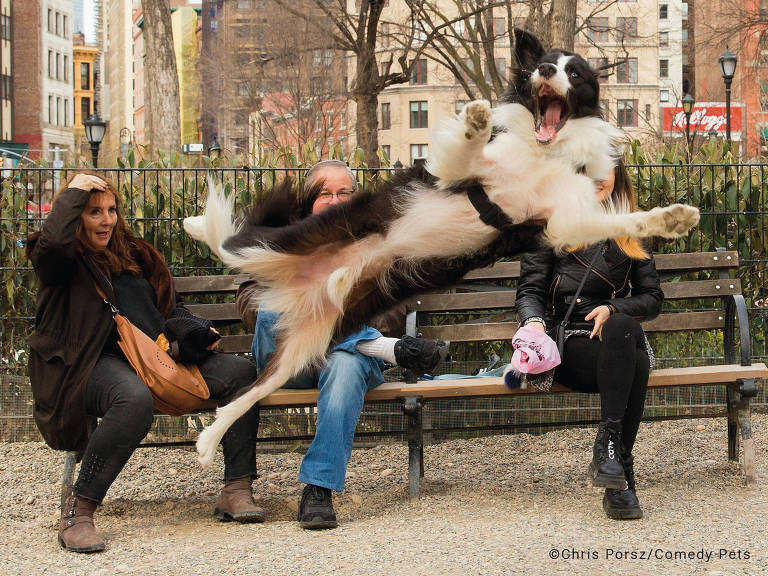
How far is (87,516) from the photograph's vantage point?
4000 millimetres

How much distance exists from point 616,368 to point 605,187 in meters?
0.87

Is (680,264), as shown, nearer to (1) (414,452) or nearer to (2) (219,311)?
(1) (414,452)

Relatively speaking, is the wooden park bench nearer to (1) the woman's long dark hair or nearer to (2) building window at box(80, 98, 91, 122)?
(1) the woman's long dark hair

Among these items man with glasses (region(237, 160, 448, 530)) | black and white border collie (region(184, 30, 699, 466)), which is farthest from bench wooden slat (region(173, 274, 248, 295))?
black and white border collie (region(184, 30, 699, 466))

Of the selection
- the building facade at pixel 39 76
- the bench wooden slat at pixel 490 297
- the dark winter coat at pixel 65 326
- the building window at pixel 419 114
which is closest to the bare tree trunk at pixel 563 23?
the bench wooden slat at pixel 490 297

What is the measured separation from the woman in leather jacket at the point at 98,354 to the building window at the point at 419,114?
166 feet

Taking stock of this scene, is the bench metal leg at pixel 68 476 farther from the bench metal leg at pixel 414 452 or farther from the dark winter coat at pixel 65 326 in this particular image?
the bench metal leg at pixel 414 452

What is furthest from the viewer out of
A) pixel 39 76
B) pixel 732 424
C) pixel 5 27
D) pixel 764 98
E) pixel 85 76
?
pixel 85 76

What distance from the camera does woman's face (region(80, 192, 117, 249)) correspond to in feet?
13.9

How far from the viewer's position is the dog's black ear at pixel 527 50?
149 inches

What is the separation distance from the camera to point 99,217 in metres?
4.26

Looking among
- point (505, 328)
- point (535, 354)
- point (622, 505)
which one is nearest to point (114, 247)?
point (535, 354)

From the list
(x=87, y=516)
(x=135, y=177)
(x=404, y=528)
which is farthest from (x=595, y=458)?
(x=135, y=177)

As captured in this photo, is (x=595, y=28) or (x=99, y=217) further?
(x=595, y=28)
